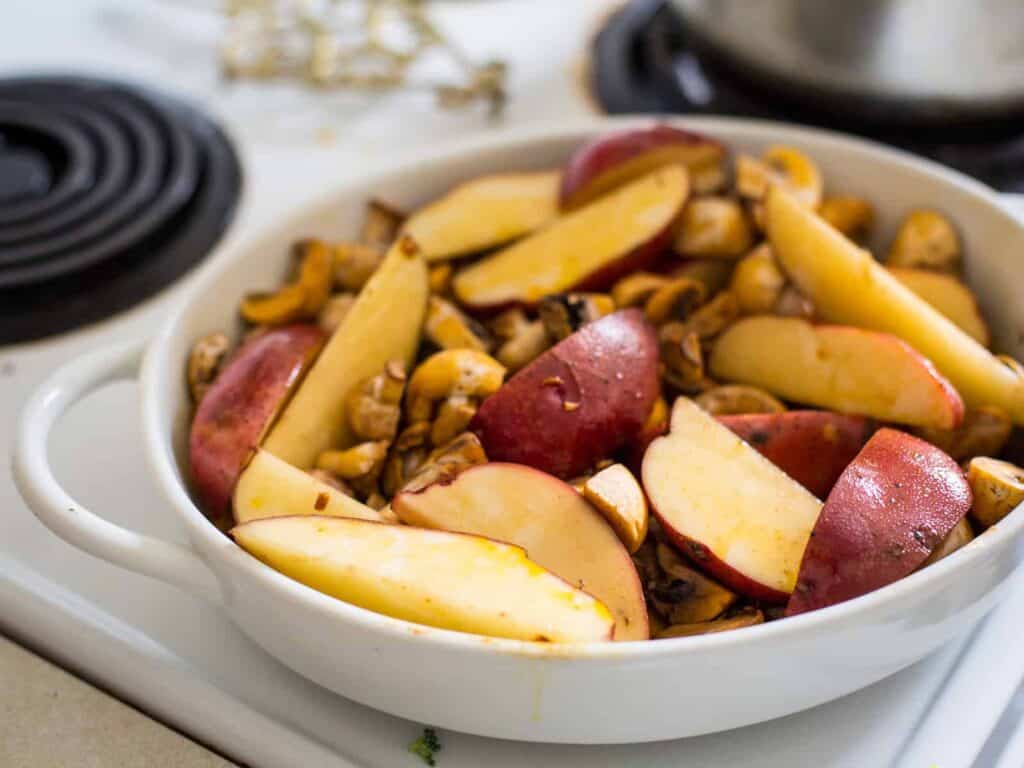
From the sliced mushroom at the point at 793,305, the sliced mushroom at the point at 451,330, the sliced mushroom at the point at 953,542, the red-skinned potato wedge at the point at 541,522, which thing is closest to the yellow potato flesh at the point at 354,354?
the sliced mushroom at the point at 451,330

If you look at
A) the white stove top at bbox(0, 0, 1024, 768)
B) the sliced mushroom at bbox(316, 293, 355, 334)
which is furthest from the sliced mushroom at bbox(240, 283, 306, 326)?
the white stove top at bbox(0, 0, 1024, 768)

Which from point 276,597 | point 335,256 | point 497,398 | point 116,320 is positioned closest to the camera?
point 276,597

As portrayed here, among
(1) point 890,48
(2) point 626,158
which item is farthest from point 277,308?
(1) point 890,48

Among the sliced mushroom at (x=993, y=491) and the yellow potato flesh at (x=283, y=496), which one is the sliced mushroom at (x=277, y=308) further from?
the sliced mushroom at (x=993, y=491)

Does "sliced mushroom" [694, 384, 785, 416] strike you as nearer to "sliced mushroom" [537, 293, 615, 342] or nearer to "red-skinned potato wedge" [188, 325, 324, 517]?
"sliced mushroom" [537, 293, 615, 342]

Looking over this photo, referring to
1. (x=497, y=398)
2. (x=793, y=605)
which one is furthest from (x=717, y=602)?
(x=497, y=398)

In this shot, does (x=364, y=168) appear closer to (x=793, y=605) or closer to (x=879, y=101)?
(x=879, y=101)
